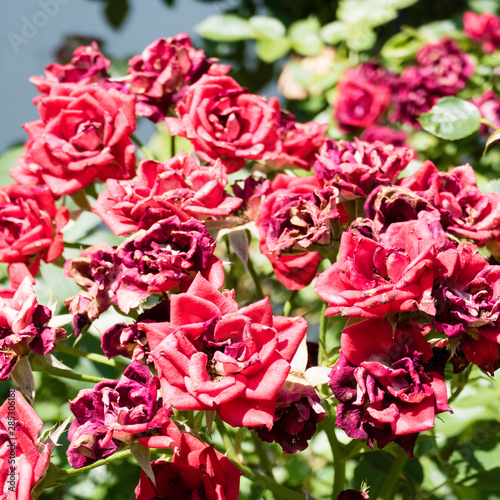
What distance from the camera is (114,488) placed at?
1.37 m

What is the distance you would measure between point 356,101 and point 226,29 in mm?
488

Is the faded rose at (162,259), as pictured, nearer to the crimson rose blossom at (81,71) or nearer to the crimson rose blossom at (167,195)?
the crimson rose blossom at (167,195)

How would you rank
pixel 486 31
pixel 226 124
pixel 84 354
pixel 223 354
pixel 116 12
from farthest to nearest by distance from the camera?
pixel 116 12
pixel 486 31
pixel 226 124
pixel 84 354
pixel 223 354

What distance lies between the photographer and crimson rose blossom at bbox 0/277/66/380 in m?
0.84

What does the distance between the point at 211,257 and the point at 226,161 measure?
0.97 feet

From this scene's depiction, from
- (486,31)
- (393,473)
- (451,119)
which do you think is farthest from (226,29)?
(393,473)

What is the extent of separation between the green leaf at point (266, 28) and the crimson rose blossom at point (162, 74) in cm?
79

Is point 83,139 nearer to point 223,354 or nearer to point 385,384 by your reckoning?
point 223,354

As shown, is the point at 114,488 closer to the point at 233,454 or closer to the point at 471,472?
the point at 233,454

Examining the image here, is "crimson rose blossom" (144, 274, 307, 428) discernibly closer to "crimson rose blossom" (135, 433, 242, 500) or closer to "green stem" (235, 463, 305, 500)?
"crimson rose blossom" (135, 433, 242, 500)

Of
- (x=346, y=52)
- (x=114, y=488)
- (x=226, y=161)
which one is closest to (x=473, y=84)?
(x=346, y=52)

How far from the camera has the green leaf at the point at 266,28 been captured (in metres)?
1.97

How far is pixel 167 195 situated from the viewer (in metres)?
0.87
